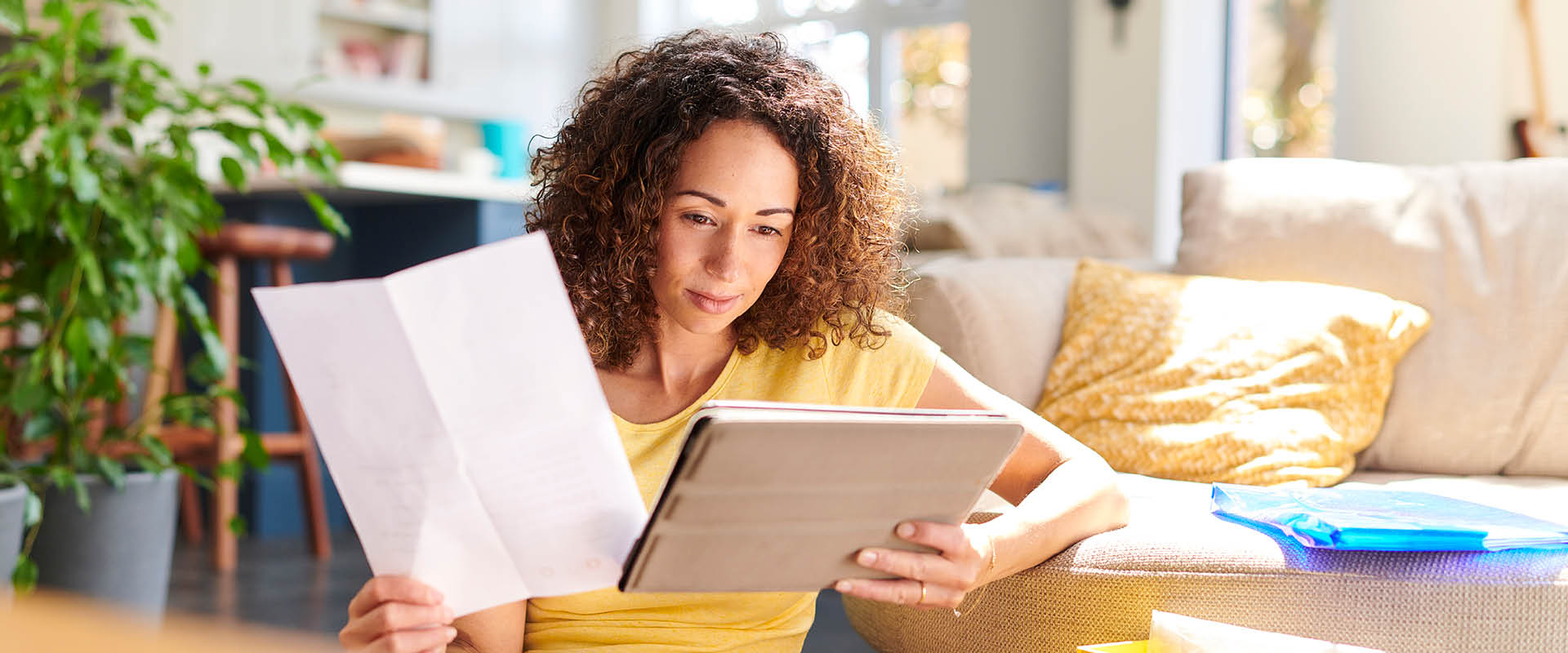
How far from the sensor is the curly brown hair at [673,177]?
1.09 metres

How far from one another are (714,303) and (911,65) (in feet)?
17.1

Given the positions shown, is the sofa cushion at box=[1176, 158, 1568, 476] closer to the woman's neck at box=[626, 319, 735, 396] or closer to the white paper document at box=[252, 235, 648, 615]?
the woman's neck at box=[626, 319, 735, 396]

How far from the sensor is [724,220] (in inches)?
42.1

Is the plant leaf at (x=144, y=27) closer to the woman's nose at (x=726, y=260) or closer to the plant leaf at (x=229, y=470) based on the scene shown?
the plant leaf at (x=229, y=470)

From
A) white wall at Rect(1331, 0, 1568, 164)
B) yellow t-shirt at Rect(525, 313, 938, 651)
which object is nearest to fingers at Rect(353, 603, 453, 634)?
yellow t-shirt at Rect(525, 313, 938, 651)

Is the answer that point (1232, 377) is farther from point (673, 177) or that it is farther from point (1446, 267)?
point (673, 177)

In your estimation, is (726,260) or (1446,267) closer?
(726,260)

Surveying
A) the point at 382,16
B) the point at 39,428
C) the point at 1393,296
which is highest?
the point at 382,16

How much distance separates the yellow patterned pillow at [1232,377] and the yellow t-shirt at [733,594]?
55cm

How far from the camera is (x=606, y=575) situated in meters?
0.80

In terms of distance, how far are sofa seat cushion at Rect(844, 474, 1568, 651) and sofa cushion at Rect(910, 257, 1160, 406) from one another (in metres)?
0.55

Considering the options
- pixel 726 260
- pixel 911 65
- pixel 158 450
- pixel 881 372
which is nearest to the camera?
pixel 726 260

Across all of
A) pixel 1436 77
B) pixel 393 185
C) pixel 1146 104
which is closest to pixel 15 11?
pixel 393 185

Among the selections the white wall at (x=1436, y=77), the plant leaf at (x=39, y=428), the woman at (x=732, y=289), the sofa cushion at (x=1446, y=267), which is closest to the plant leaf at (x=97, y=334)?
the plant leaf at (x=39, y=428)
